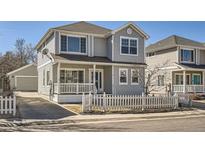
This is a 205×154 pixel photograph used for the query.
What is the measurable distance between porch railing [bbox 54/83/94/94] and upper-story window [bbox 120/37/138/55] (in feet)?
14.5

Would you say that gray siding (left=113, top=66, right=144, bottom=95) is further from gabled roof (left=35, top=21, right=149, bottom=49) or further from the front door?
gabled roof (left=35, top=21, right=149, bottom=49)

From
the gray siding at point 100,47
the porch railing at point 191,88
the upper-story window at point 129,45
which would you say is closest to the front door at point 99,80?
the gray siding at point 100,47

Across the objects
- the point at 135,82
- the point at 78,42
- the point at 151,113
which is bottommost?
the point at 151,113

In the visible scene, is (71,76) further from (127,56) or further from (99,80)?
(127,56)

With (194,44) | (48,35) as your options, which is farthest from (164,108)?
(194,44)

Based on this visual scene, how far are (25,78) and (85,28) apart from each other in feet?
66.8

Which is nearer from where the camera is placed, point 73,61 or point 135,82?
point 73,61

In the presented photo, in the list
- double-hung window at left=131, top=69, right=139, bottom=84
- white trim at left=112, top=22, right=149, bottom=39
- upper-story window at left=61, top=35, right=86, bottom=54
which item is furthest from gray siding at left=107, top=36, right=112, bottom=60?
double-hung window at left=131, top=69, right=139, bottom=84

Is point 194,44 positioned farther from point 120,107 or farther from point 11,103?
point 11,103

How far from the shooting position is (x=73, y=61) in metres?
19.5

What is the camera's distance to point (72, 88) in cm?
1986

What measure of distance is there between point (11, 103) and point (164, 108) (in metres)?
9.26

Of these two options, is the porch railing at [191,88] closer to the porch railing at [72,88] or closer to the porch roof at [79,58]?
the porch roof at [79,58]

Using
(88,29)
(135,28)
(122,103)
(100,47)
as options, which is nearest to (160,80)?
(135,28)
